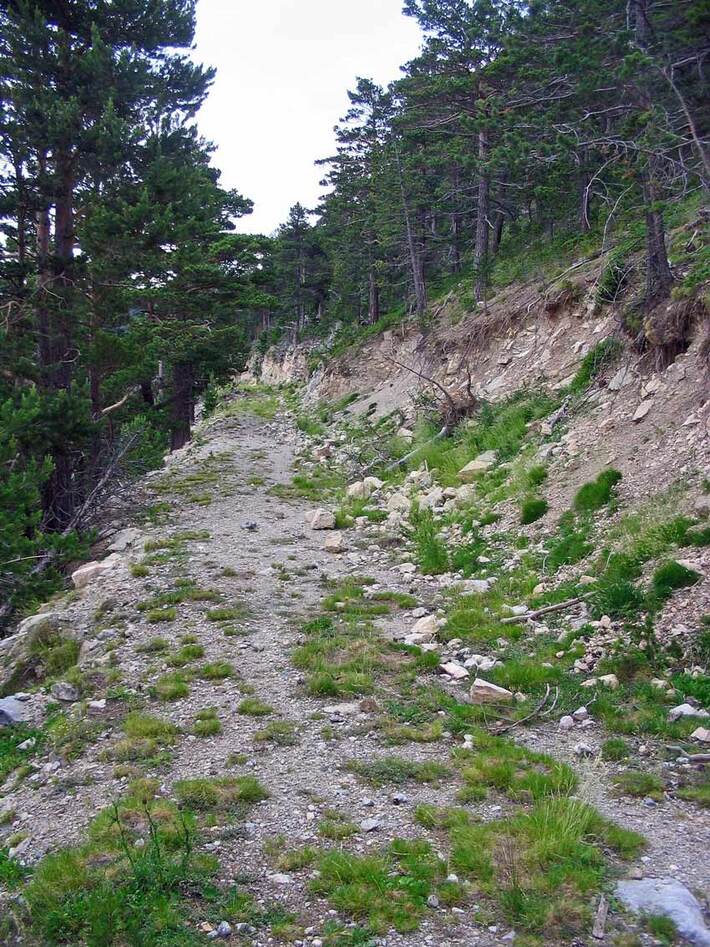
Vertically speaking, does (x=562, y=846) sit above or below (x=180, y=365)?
below

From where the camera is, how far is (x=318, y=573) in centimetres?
1090

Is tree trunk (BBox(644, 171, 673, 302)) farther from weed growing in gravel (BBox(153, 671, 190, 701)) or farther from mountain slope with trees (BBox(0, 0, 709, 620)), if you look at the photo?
weed growing in gravel (BBox(153, 671, 190, 701))

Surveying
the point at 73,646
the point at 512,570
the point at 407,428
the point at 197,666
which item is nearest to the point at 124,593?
the point at 73,646

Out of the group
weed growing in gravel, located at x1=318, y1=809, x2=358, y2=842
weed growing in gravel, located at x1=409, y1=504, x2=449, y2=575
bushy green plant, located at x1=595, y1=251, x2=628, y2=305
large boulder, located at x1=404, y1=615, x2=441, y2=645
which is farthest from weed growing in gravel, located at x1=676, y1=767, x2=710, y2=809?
bushy green plant, located at x1=595, y1=251, x2=628, y2=305

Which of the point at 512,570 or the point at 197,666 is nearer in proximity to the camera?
the point at 197,666

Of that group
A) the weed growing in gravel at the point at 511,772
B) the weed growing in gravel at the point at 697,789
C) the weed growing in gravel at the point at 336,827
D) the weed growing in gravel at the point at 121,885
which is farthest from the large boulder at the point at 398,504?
the weed growing in gravel at the point at 121,885

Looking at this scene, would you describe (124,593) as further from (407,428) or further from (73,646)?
(407,428)

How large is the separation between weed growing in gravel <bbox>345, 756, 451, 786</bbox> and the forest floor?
0.6 inches

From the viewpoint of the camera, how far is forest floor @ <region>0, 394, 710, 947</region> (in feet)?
13.4

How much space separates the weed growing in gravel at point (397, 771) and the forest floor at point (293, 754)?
14 millimetres

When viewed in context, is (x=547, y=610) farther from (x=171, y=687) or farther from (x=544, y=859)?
(x=171, y=687)

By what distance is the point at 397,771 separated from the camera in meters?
5.47

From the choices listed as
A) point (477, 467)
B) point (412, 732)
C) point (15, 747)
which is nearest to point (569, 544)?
point (412, 732)

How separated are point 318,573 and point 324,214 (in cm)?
4563
